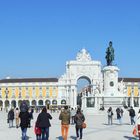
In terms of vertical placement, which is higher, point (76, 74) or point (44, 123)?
point (76, 74)

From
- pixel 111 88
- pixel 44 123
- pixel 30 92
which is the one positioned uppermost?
pixel 30 92

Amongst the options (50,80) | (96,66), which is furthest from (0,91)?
(96,66)

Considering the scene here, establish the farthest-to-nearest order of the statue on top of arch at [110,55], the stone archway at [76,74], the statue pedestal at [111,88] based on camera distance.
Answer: the stone archway at [76,74] < the statue on top of arch at [110,55] < the statue pedestal at [111,88]

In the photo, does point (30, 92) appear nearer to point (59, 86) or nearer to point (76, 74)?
point (59, 86)

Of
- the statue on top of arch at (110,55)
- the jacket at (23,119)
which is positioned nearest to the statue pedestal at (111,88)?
the statue on top of arch at (110,55)

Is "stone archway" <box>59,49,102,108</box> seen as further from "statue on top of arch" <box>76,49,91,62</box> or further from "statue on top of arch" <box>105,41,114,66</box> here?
"statue on top of arch" <box>105,41,114,66</box>

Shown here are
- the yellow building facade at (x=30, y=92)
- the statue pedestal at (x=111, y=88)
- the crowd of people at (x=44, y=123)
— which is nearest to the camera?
the crowd of people at (x=44, y=123)

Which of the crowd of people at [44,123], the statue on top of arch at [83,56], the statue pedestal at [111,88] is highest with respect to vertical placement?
the statue on top of arch at [83,56]

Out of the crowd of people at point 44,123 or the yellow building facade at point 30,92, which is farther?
the yellow building facade at point 30,92

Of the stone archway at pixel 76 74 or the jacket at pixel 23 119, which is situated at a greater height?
the stone archway at pixel 76 74

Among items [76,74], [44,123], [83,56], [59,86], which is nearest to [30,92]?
[59,86]

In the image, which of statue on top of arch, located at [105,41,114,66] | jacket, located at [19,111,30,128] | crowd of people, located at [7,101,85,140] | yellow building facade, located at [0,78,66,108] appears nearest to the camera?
crowd of people, located at [7,101,85,140]

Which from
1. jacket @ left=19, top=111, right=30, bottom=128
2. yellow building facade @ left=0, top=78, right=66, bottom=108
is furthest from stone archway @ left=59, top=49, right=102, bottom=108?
jacket @ left=19, top=111, right=30, bottom=128

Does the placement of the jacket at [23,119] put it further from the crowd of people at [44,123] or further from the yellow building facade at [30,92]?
the yellow building facade at [30,92]
